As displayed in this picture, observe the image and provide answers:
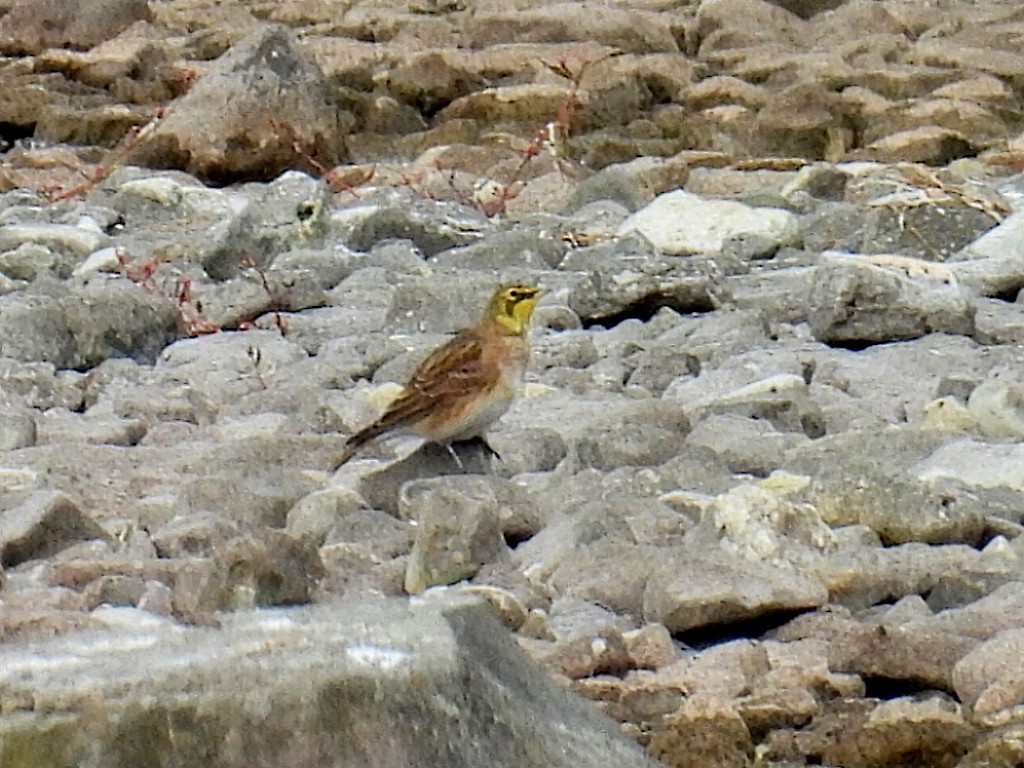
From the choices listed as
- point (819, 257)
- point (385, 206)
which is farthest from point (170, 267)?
point (819, 257)

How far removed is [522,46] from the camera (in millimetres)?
12305

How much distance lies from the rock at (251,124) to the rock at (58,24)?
2.40m

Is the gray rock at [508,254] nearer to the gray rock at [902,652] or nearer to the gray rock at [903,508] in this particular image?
the gray rock at [903,508]

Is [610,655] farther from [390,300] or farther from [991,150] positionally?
[991,150]

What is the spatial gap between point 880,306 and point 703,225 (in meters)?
1.89

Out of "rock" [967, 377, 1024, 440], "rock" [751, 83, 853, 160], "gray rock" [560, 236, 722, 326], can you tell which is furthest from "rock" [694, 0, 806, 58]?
"rock" [967, 377, 1024, 440]

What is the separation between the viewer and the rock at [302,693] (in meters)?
2.46

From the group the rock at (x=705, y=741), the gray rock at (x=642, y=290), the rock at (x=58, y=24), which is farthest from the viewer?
the rock at (x=58, y=24)

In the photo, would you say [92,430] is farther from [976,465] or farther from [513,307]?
[976,465]

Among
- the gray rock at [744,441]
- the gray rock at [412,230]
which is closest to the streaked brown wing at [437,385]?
the gray rock at [744,441]

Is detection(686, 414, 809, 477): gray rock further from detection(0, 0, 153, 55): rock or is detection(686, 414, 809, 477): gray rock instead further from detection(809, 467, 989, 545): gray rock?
detection(0, 0, 153, 55): rock

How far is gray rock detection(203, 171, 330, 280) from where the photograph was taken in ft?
27.3

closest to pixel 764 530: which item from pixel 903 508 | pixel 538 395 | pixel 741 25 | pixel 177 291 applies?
pixel 903 508

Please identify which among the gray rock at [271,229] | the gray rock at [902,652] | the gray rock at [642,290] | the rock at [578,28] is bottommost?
the rock at [578,28]
